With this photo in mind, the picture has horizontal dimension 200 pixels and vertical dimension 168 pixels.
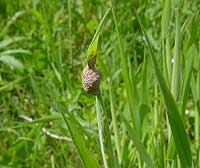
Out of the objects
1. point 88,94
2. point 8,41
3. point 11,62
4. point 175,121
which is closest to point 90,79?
point 175,121

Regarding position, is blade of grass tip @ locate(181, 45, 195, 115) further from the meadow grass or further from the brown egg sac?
the brown egg sac

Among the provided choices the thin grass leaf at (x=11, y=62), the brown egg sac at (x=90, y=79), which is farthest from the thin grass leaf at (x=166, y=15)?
the thin grass leaf at (x=11, y=62)

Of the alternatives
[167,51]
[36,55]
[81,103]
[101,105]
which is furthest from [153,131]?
[36,55]

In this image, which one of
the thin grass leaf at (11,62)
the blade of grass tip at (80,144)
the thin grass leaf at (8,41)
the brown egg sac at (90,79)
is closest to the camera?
the brown egg sac at (90,79)

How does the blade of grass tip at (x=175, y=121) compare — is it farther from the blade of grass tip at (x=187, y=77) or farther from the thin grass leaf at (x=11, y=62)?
the thin grass leaf at (x=11, y=62)

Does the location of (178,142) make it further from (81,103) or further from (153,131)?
(81,103)

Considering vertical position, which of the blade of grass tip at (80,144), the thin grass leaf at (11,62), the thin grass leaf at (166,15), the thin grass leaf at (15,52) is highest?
the thin grass leaf at (166,15)

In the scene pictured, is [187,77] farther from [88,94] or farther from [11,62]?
[11,62]
